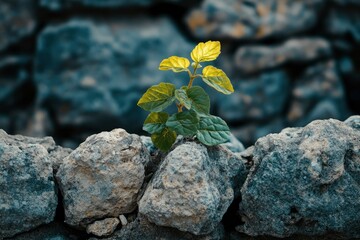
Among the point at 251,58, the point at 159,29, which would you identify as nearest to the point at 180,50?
the point at 159,29

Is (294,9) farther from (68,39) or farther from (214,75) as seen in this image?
(214,75)

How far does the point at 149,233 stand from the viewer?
1.09m

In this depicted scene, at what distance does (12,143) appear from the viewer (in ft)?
3.56

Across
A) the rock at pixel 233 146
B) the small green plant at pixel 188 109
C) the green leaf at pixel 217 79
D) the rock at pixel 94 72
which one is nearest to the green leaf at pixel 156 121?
the small green plant at pixel 188 109

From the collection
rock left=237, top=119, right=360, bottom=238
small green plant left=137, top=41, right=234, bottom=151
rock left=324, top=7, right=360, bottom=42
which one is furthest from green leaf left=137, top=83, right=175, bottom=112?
rock left=324, top=7, right=360, bottom=42

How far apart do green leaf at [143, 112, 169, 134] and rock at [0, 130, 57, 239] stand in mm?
192

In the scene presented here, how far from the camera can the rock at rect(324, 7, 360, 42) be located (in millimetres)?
3842

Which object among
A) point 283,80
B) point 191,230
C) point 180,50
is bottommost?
point 283,80

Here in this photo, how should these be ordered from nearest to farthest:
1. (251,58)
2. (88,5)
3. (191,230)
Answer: (191,230) → (88,5) → (251,58)

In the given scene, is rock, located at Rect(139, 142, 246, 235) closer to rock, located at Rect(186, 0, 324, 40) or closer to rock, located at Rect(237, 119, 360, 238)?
rock, located at Rect(237, 119, 360, 238)

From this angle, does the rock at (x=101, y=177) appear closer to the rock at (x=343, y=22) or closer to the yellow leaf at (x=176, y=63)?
the yellow leaf at (x=176, y=63)

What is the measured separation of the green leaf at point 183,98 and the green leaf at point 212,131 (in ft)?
0.16

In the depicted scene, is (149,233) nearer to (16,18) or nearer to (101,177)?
(101,177)

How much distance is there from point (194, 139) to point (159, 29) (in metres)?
2.57
